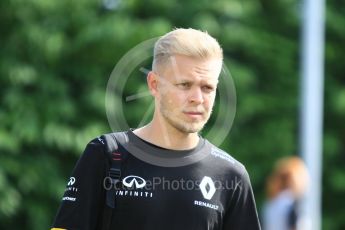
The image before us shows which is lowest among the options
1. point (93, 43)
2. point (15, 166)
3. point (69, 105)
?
point (15, 166)

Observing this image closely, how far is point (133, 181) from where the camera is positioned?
14.5 feet

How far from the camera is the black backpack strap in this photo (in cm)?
438

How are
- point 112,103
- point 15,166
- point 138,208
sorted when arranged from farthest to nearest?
point 15,166 < point 112,103 < point 138,208

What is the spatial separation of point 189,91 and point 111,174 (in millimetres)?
506

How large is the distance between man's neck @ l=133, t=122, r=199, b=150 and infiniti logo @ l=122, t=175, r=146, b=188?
0.62 feet

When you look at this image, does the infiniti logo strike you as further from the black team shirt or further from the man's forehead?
the man's forehead

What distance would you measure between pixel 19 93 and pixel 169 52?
432 inches

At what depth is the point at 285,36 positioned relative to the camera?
1905cm

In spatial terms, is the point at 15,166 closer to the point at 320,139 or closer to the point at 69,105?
the point at 69,105

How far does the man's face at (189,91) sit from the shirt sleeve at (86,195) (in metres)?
0.37

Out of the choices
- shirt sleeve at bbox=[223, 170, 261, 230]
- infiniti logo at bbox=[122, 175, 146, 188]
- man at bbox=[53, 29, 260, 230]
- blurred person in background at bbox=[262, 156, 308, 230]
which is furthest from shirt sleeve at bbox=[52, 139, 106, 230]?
blurred person in background at bbox=[262, 156, 308, 230]

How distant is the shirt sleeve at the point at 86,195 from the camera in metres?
4.37

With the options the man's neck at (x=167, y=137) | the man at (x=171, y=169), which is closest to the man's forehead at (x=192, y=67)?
the man at (x=171, y=169)

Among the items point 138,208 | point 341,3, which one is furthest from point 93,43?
point 138,208
